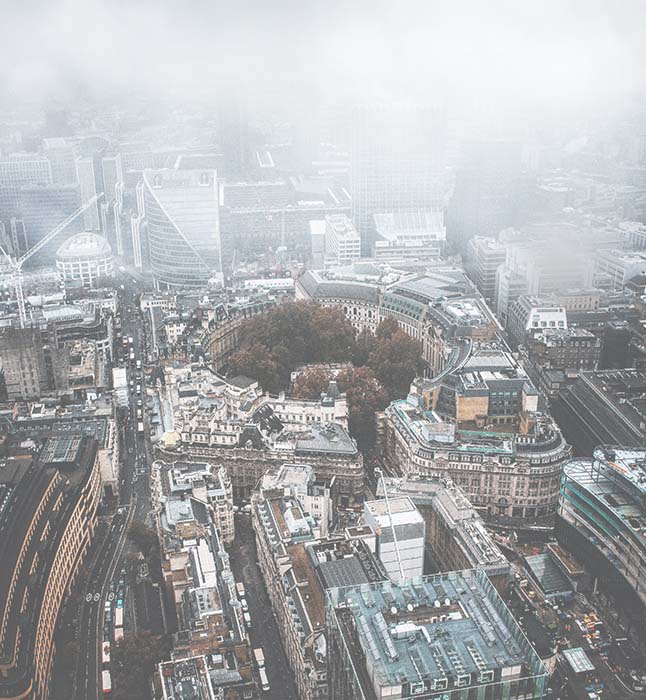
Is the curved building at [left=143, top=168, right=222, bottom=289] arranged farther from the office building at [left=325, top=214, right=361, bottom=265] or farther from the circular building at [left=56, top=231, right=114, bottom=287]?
the office building at [left=325, top=214, right=361, bottom=265]

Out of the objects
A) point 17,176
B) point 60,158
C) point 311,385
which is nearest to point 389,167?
point 60,158

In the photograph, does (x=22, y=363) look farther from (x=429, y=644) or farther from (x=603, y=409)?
(x=429, y=644)

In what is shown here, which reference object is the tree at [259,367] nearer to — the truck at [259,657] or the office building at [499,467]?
the office building at [499,467]

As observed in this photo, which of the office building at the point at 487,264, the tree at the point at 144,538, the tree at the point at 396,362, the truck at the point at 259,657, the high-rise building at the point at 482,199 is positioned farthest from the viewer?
the high-rise building at the point at 482,199

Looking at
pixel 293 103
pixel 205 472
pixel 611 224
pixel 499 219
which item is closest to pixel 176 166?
pixel 293 103

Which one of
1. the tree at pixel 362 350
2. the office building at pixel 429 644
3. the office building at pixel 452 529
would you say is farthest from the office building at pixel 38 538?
the tree at pixel 362 350

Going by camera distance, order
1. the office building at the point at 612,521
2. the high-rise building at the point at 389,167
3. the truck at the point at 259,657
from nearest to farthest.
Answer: the truck at the point at 259,657, the office building at the point at 612,521, the high-rise building at the point at 389,167

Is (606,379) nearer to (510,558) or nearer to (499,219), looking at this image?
(510,558)
